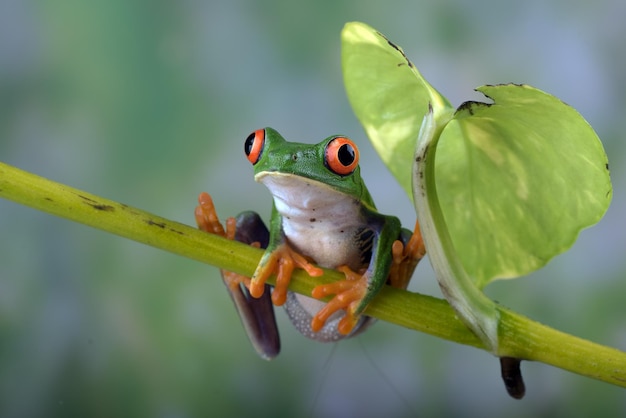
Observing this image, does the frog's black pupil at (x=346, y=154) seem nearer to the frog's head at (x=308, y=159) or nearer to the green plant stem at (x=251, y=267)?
the frog's head at (x=308, y=159)

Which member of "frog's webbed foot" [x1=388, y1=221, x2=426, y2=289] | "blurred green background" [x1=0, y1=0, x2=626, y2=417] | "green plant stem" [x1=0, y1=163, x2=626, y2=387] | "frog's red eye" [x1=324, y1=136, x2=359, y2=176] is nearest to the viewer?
"green plant stem" [x1=0, y1=163, x2=626, y2=387]

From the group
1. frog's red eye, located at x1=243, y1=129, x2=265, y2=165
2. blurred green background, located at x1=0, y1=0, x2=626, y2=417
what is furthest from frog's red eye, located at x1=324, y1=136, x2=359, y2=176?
blurred green background, located at x1=0, y1=0, x2=626, y2=417

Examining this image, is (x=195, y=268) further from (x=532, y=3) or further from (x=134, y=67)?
(x=532, y=3)

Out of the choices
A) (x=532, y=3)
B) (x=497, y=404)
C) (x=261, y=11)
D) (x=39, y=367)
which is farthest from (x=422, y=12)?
(x=39, y=367)

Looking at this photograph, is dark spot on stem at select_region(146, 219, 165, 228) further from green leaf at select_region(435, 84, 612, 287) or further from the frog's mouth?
green leaf at select_region(435, 84, 612, 287)

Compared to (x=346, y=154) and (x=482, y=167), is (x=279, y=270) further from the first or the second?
(x=482, y=167)

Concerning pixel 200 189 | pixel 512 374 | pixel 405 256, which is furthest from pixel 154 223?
pixel 200 189

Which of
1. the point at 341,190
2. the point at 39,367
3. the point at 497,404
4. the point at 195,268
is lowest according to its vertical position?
the point at 39,367
